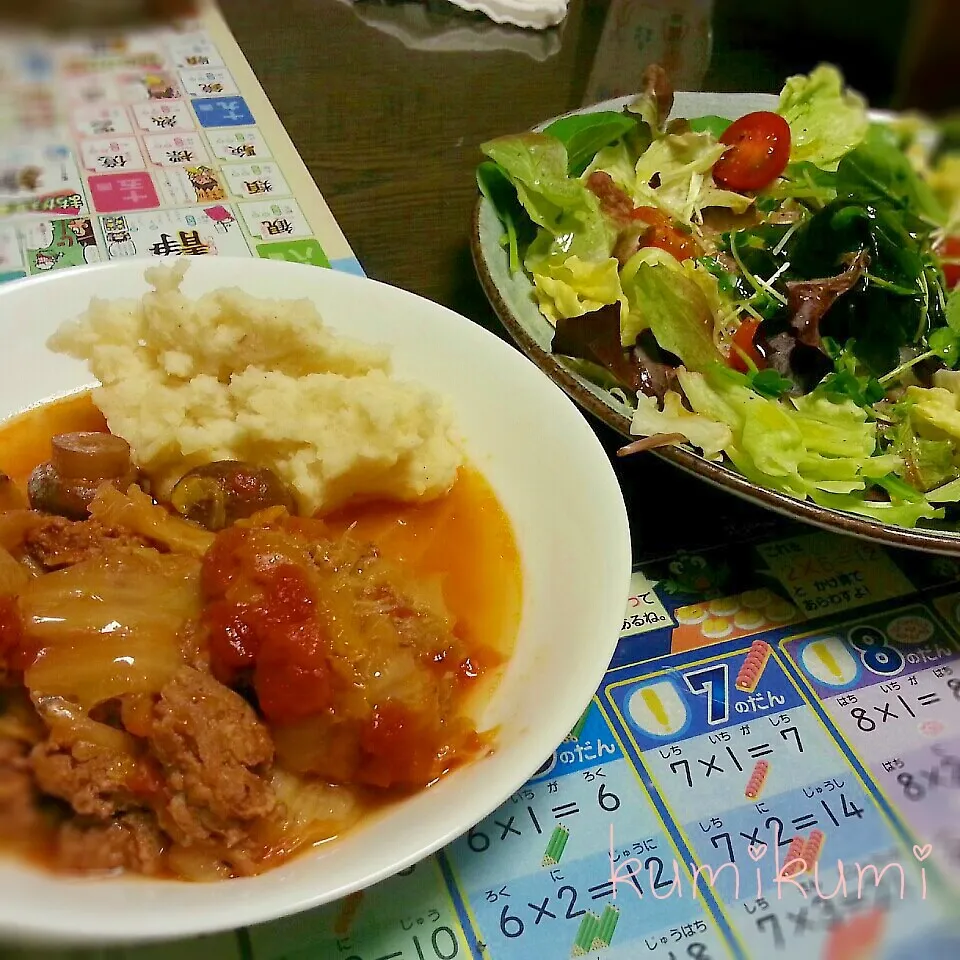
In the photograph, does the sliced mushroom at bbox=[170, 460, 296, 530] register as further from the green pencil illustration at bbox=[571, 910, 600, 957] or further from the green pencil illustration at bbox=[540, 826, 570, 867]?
the green pencil illustration at bbox=[571, 910, 600, 957]

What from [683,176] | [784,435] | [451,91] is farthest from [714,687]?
[451,91]

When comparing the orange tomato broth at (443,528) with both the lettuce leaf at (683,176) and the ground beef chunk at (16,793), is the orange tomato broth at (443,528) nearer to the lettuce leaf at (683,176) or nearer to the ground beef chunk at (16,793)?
the ground beef chunk at (16,793)

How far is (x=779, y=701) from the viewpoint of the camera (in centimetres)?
161

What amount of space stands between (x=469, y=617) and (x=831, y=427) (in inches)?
42.9

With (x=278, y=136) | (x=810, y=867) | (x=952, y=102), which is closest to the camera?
(x=952, y=102)

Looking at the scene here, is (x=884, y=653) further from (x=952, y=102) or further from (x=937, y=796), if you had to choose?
(x=952, y=102)

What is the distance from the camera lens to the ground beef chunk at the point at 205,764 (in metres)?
1.09

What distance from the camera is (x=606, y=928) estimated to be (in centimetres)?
125

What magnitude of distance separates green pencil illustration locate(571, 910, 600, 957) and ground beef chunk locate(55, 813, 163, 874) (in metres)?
0.60

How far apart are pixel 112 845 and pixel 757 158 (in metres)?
2.61

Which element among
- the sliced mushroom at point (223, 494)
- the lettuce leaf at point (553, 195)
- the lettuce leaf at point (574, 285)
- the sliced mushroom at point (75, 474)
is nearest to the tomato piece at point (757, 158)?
the lettuce leaf at point (553, 195)

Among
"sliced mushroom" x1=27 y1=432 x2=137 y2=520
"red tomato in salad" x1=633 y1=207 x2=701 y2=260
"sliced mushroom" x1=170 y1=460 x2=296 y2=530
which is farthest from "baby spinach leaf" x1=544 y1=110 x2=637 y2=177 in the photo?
"sliced mushroom" x1=27 y1=432 x2=137 y2=520

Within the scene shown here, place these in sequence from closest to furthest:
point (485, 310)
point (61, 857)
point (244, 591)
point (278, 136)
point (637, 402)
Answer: point (61, 857)
point (244, 591)
point (637, 402)
point (485, 310)
point (278, 136)

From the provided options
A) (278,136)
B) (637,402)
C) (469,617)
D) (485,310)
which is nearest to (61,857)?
(469,617)
